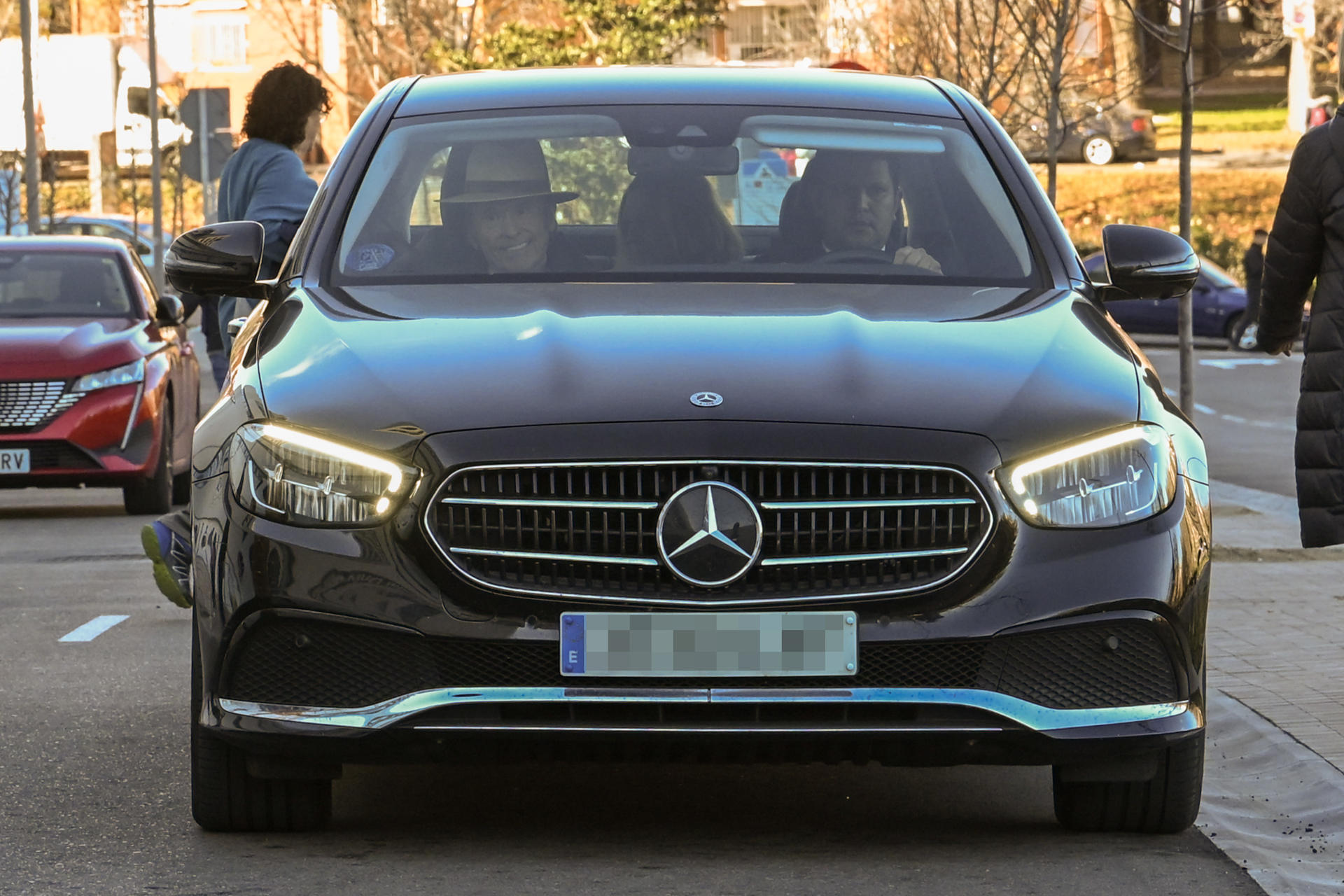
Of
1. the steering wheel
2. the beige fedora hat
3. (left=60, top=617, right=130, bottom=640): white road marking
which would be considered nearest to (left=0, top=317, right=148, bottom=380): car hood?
(left=60, top=617, right=130, bottom=640): white road marking

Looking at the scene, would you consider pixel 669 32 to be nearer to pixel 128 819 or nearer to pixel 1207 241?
pixel 1207 241

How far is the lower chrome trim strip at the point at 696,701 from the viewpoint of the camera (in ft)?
16.1

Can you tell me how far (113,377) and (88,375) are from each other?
143 mm

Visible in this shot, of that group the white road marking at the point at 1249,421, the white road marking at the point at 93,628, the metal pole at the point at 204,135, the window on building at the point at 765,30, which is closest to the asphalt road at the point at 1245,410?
the white road marking at the point at 1249,421

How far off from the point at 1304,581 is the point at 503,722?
6205mm

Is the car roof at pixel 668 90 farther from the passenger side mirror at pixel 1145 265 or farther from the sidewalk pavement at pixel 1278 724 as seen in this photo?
the sidewalk pavement at pixel 1278 724

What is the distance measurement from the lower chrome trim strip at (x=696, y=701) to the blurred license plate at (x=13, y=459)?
Result: 963cm

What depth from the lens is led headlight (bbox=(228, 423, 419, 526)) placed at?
194 inches

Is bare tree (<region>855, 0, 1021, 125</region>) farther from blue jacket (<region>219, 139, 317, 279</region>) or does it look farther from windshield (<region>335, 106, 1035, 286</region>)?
windshield (<region>335, 106, 1035, 286</region>)

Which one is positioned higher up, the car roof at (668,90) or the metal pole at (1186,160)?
the car roof at (668,90)

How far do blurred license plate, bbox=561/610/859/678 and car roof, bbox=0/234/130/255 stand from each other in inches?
446

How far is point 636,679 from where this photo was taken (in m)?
4.89

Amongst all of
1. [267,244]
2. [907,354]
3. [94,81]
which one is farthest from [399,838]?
[94,81]

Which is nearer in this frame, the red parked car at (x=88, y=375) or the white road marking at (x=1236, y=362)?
the red parked car at (x=88, y=375)
